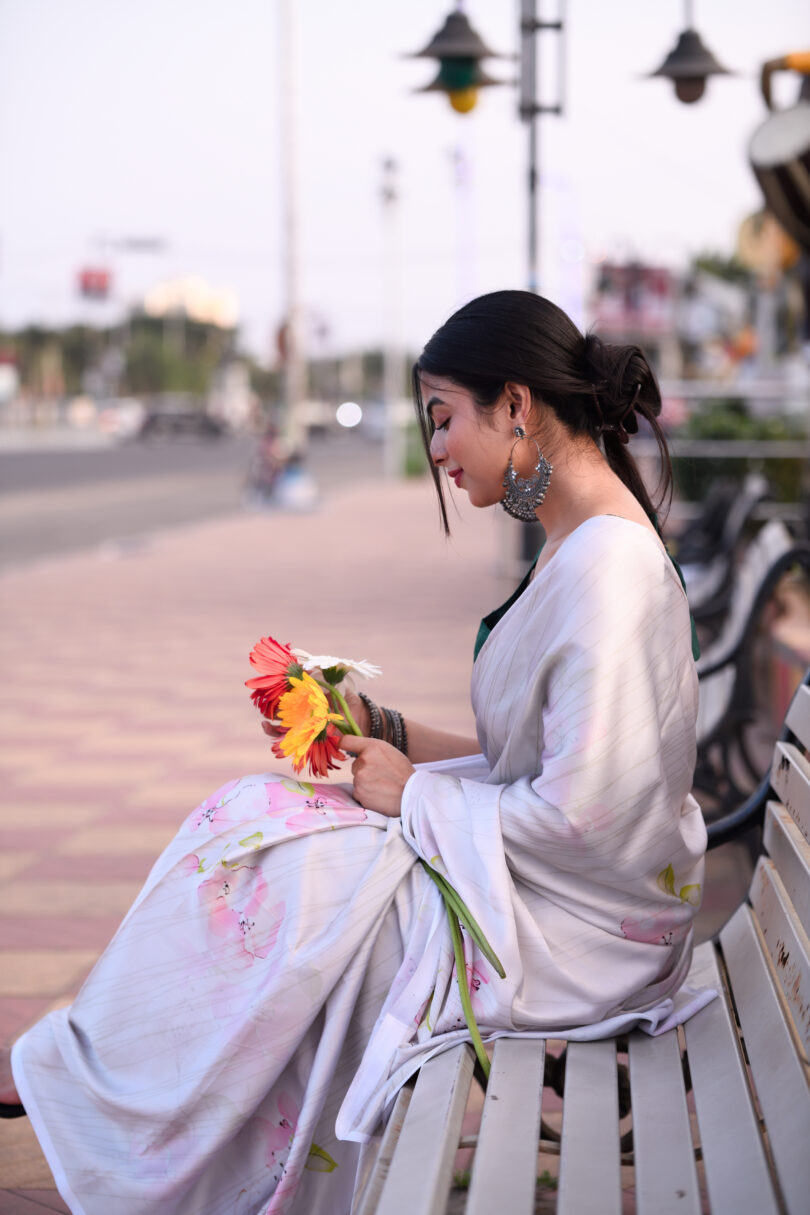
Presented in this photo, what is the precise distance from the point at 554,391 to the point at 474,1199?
45.8 inches

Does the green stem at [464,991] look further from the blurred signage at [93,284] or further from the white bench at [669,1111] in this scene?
the blurred signage at [93,284]

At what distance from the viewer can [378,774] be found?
2.23m

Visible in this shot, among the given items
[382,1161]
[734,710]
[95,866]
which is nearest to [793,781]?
[382,1161]

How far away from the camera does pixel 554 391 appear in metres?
2.20

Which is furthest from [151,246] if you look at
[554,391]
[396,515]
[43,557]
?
[554,391]

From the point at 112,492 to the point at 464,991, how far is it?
78.6 ft

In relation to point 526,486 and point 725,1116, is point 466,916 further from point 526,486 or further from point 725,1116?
point 526,486

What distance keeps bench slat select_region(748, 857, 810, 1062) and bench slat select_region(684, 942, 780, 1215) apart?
0.34ft

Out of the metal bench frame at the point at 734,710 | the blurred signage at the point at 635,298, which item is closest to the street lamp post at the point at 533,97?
the metal bench frame at the point at 734,710

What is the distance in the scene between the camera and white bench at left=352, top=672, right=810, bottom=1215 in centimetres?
162

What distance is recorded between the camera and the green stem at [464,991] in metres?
1.99

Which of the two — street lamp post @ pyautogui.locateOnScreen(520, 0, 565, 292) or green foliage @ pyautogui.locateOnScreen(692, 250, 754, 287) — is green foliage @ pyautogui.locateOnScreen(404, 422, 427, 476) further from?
green foliage @ pyautogui.locateOnScreen(692, 250, 754, 287)

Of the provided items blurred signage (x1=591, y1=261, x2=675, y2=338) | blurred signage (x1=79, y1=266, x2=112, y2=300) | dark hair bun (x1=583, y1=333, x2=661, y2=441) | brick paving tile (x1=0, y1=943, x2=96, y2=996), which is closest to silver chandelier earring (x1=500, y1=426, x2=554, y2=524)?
dark hair bun (x1=583, y1=333, x2=661, y2=441)

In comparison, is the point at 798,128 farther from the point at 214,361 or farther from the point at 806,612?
the point at 214,361
